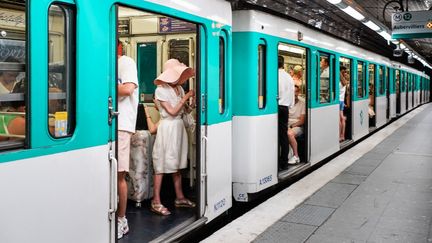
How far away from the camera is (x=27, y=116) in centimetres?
237

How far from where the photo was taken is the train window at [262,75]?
18.7 feet

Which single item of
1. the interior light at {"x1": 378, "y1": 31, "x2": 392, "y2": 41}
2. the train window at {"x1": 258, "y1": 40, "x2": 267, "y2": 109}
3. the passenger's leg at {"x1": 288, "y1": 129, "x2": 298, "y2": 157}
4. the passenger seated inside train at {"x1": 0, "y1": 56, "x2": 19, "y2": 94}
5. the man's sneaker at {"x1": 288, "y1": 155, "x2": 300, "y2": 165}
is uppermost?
the interior light at {"x1": 378, "y1": 31, "x2": 392, "y2": 41}

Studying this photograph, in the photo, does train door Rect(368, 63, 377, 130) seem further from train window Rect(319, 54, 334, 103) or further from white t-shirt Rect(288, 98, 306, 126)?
white t-shirt Rect(288, 98, 306, 126)

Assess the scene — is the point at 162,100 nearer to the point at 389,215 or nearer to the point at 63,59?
the point at 63,59

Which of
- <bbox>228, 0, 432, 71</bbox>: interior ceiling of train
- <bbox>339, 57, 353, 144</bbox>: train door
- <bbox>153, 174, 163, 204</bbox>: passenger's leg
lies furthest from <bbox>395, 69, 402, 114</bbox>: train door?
<bbox>153, 174, 163, 204</bbox>: passenger's leg

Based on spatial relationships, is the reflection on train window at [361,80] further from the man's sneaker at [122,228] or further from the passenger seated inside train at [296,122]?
the man's sneaker at [122,228]

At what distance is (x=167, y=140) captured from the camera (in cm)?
457

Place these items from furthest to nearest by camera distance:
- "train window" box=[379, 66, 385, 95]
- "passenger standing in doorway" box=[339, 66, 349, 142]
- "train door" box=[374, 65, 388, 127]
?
"train window" box=[379, 66, 385, 95], "train door" box=[374, 65, 388, 127], "passenger standing in doorway" box=[339, 66, 349, 142]

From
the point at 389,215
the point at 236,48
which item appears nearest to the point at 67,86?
the point at 236,48

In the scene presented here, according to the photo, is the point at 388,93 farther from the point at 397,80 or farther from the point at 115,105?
the point at 115,105

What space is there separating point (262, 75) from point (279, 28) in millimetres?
707

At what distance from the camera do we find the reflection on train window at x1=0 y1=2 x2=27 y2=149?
2322 millimetres

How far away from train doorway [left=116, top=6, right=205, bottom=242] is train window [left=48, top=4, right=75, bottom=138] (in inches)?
34.1

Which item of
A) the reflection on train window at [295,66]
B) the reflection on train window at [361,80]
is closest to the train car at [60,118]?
the reflection on train window at [295,66]
